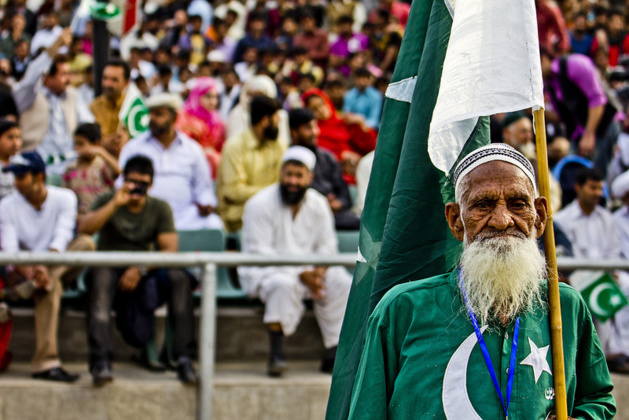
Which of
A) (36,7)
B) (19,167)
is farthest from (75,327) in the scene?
(36,7)

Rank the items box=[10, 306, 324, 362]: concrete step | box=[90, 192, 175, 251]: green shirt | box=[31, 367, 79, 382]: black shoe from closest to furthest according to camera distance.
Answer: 1. box=[31, 367, 79, 382]: black shoe
2. box=[10, 306, 324, 362]: concrete step
3. box=[90, 192, 175, 251]: green shirt

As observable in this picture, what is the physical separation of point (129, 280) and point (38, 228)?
850 millimetres

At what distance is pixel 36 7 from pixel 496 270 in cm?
1454

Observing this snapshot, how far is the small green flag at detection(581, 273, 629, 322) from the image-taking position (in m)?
5.83

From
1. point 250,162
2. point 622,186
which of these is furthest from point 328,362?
point 622,186

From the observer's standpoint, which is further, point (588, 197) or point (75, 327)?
point (588, 197)

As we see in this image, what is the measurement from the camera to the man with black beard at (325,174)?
7422 mm

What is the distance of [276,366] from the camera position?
18.4 ft

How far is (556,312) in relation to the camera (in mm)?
2367

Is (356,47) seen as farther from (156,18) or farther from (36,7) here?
(36,7)

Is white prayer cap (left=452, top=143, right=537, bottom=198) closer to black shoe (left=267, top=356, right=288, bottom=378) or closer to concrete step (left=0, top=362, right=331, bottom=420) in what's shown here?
concrete step (left=0, top=362, right=331, bottom=420)

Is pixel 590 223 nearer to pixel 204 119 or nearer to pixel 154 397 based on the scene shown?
pixel 154 397

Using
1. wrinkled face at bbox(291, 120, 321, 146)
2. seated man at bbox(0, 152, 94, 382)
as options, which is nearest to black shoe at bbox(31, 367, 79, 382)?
seated man at bbox(0, 152, 94, 382)

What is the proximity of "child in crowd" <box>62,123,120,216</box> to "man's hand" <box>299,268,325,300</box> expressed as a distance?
197cm
